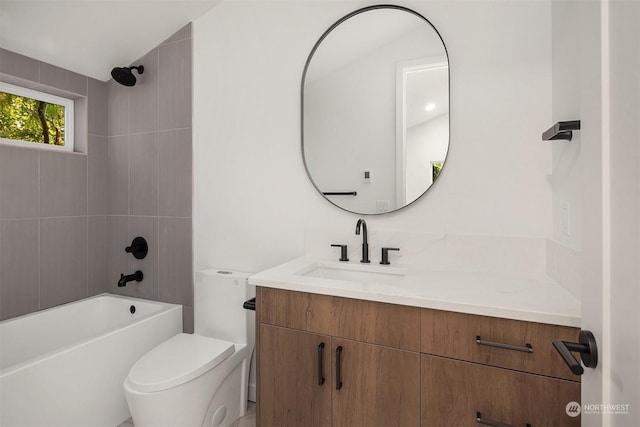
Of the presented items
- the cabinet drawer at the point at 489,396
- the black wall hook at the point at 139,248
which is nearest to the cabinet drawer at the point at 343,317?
the cabinet drawer at the point at 489,396

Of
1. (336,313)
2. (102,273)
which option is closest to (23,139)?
(102,273)

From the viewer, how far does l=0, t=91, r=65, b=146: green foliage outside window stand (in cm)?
210

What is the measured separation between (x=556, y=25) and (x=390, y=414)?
162cm

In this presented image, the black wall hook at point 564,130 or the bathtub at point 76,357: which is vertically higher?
the black wall hook at point 564,130

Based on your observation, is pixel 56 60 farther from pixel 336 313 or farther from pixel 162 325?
pixel 336 313

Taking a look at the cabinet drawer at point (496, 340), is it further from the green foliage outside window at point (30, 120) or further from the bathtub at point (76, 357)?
the green foliage outside window at point (30, 120)

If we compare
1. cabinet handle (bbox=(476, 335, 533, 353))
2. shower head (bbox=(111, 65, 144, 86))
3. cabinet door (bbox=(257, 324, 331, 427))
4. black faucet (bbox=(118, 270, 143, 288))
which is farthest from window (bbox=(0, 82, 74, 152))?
cabinet handle (bbox=(476, 335, 533, 353))

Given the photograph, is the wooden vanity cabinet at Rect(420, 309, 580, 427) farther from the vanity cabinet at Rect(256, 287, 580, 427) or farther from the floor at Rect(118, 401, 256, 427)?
the floor at Rect(118, 401, 256, 427)

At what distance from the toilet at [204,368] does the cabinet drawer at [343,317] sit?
456 mm

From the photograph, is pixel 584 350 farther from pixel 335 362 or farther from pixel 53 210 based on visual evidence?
pixel 53 210

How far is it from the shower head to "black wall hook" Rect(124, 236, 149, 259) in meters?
1.07

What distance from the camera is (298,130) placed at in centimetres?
192

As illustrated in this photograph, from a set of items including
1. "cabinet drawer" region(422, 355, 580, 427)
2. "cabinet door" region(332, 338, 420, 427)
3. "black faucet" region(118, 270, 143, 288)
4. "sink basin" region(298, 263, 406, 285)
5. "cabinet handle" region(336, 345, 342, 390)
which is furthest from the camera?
"black faucet" region(118, 270, 143, 288)

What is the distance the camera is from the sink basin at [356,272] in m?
1.60
